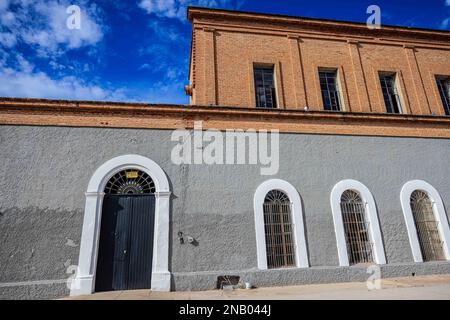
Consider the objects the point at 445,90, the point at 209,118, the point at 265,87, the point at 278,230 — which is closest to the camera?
the point at 278,230

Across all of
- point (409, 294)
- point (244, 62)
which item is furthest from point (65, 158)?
point (409, 294)

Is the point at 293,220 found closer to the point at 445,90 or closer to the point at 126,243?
the point at 126,243

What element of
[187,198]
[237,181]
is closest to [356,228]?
[237,181]

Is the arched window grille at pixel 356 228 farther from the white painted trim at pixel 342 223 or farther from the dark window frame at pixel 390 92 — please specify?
the dark window frame at pixel 390 92

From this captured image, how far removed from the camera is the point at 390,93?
9852mm

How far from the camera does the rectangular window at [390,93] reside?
9641 mm

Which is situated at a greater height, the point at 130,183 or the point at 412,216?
the point at 130,183

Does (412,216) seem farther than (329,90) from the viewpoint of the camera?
No

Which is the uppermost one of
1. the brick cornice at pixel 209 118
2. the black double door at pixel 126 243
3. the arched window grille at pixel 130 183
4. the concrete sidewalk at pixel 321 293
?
the brick cornice at pixel 209 118

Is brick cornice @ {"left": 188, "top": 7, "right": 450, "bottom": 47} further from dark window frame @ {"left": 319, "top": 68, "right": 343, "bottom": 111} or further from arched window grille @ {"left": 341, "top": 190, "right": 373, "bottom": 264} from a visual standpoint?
arched window grille @ {"left": 341, "top": 190, "right": 373, "bottom": 264}

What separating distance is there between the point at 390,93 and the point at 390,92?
46 mm

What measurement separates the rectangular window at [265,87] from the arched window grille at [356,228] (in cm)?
382

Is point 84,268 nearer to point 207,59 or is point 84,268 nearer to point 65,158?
point 65,158

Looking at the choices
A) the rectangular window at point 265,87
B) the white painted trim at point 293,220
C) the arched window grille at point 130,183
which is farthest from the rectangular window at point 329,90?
the arched window grille at point 130,183
